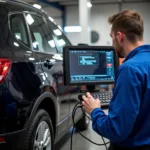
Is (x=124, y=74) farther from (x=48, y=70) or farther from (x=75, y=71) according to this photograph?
(x=48, y=70)

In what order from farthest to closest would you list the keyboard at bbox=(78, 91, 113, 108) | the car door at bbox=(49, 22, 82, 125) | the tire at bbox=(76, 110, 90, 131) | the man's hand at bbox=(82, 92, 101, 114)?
the tire at bbox=(76, 110, 90, 131) → the car door at bbox=(49, 22, 82, 125) → the keyboard at bbox=(78, 91, 113, 108) → the man's hand at bbox=(82, 92, 101, 114)

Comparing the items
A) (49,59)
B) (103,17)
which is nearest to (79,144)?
(49,59)

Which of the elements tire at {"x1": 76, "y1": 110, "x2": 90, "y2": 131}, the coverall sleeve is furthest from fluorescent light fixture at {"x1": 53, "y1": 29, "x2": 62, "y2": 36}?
the coverall sleeve

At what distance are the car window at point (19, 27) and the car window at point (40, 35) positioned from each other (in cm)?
10

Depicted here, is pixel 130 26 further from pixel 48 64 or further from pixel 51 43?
pixel 51 43

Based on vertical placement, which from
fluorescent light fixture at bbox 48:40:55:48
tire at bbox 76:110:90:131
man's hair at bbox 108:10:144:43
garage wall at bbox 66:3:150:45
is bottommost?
tire at bbox 76:110:90:131

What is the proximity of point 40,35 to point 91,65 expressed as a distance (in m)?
0.99

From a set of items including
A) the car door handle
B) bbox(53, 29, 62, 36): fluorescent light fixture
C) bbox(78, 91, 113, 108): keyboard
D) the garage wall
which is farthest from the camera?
the garage wall

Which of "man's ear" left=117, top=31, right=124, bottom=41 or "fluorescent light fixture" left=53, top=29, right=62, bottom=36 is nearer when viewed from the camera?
"man's ear" left=117, top=31, right=124, bottom=41

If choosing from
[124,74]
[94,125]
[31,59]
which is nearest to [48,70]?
[31,59]

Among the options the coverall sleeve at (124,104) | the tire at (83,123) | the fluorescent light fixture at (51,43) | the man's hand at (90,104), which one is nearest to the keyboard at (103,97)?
the man's hand at (90,104)

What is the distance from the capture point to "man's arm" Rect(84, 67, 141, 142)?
131 cm

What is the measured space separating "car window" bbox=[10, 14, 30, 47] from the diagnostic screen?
0.54m

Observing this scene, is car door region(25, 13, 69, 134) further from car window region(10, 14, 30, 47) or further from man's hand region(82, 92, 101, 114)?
man's hand region(82, 92, 101, 114)
